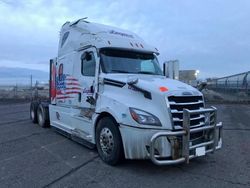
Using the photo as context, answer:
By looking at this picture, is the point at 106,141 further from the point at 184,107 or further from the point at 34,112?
the point at 34,112

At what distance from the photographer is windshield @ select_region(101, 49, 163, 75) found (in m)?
7.13

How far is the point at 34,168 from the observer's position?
6.23 m

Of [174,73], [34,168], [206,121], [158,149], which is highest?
[174,73]

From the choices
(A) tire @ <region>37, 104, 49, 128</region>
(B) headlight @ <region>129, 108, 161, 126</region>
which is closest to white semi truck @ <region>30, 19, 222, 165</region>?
(B) headlight @ <region>129, 108, 161, 126</region>

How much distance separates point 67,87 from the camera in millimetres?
9062

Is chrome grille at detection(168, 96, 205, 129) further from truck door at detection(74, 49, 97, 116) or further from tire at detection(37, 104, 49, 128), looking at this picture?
tire at detection(37, 104, 49, 128)

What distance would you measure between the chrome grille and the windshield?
5.49 ft

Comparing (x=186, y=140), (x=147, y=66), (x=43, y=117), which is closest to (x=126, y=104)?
(x=186, y=140)

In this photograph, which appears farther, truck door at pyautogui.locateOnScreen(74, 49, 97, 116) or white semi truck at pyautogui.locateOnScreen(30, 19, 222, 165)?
truck door at pyautogui.locateOnScreen(74, 49, 97, 116)

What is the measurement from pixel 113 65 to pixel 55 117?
3991mm

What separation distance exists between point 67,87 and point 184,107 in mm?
4259

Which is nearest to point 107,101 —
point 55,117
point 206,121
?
point 206,121

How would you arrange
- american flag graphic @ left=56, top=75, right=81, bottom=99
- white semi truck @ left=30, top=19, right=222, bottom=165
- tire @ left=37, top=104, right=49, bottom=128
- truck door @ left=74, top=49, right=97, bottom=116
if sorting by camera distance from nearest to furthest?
white semi truck @ left=30, top=19, right=222, bottom=165 < truck door @ left=74, top=49, right=97, bottom=116 < american flag graphic @ left=56, top=75, right=81, bottom=99 < tire @ left=37, top=104, right=49, bottom=128

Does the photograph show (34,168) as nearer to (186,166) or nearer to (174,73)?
(186,166)
